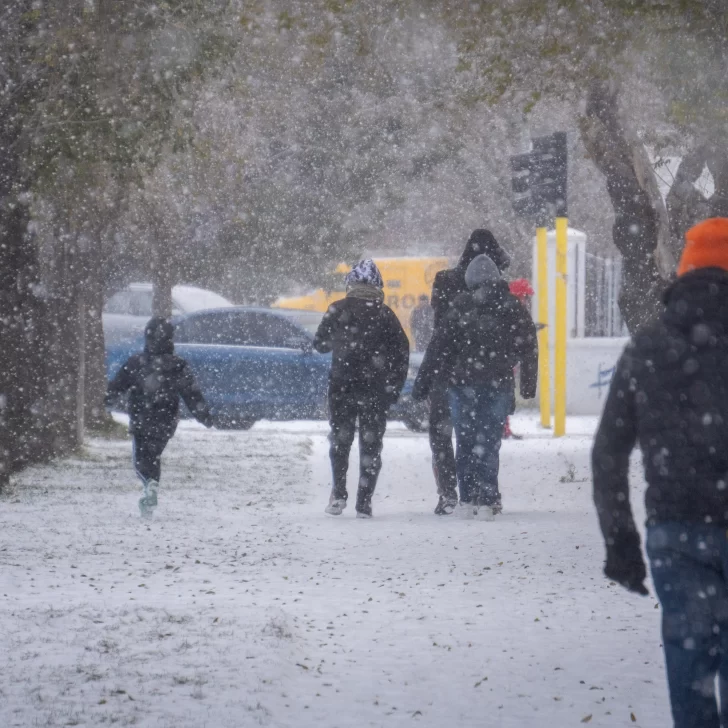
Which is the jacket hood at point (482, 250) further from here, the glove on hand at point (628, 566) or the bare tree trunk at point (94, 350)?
the bare tree trunk at point (94, 350)

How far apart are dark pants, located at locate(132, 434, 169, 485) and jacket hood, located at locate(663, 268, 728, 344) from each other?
703cm

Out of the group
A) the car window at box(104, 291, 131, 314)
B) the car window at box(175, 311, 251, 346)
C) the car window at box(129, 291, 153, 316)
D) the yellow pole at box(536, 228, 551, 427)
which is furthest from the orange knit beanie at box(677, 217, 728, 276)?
the car window at box(129, 291, 153, 316)

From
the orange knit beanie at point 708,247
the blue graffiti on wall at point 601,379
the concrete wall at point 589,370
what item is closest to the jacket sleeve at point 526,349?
the orange knit beanie at point 708,247

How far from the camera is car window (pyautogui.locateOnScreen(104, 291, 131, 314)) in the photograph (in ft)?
83.8

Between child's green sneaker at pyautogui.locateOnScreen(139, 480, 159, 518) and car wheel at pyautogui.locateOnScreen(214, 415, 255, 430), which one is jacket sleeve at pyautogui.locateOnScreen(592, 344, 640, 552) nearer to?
child's green sneaker at pyautogui.locateOnScreen(139, 480, 159, 518)

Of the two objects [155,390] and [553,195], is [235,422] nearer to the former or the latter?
[553,195]

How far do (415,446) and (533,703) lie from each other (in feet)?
39.1

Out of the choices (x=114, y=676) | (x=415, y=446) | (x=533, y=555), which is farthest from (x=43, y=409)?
(x=114, y=676)

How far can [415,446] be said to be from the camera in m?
17.2

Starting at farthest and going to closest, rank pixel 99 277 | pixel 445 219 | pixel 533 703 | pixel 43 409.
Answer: pixel 445 219
pixel 99 277
pixel 43 409
pixel 533 703

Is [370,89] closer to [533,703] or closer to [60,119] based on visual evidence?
[60,119]

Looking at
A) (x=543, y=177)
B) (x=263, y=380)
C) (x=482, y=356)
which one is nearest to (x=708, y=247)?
(x=482, y=356)

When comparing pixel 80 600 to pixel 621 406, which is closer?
pixel 621 406

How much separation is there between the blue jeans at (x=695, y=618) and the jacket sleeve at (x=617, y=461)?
0.12 m
